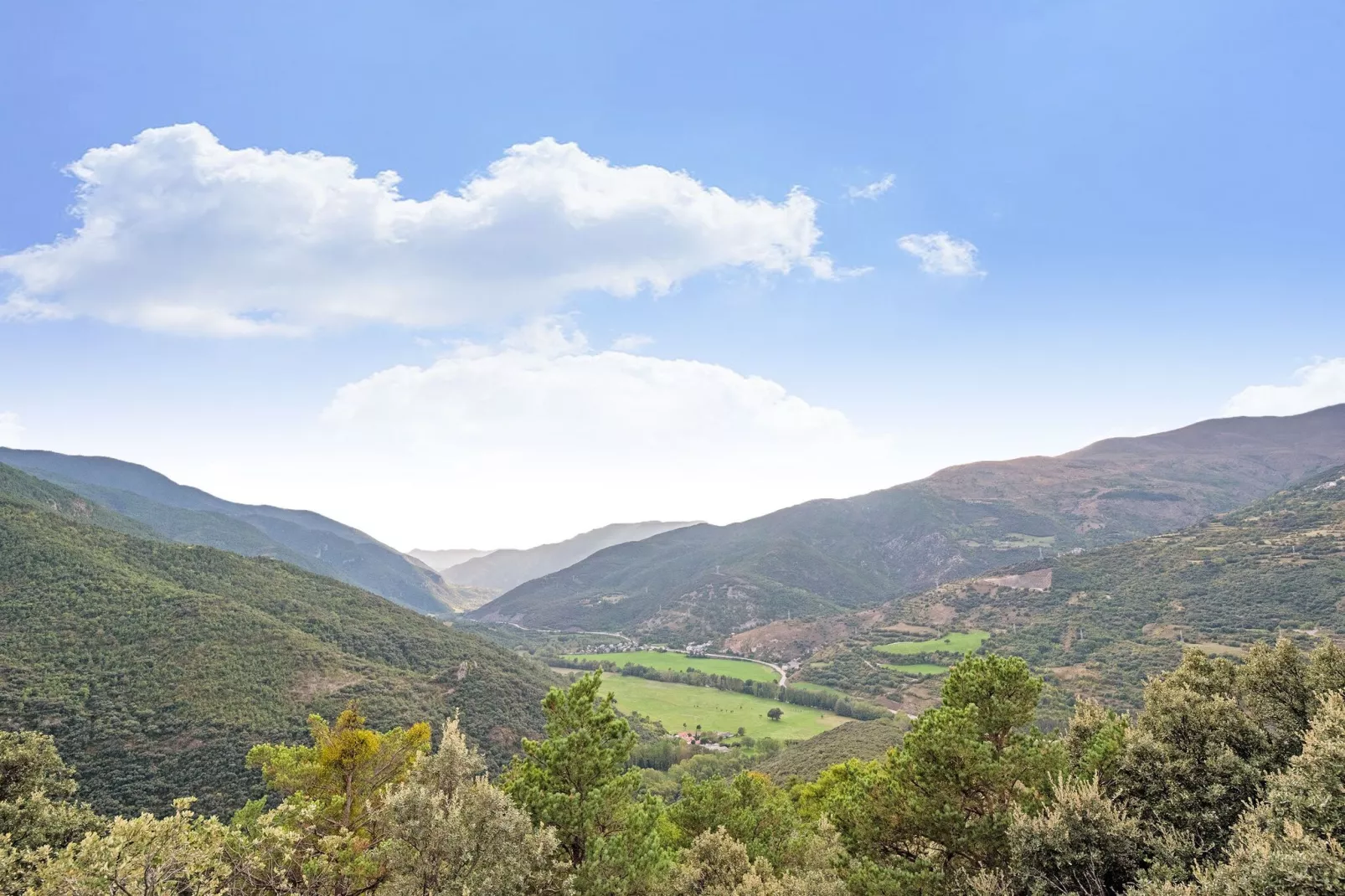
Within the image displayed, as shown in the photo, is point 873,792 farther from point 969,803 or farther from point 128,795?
point 128,795

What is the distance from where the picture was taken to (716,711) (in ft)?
447

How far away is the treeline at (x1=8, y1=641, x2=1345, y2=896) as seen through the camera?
13570 mm

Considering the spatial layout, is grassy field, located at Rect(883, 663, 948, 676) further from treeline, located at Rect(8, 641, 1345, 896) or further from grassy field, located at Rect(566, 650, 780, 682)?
treeline, located at Rect(8, 641, 1345, 896)

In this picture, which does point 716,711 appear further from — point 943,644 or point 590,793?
point 590,793

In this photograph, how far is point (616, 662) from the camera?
655 ft

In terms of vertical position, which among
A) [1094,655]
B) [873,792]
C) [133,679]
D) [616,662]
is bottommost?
[616,662]

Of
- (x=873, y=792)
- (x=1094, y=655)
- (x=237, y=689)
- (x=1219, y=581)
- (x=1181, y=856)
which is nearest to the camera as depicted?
(x=1181, y=856)

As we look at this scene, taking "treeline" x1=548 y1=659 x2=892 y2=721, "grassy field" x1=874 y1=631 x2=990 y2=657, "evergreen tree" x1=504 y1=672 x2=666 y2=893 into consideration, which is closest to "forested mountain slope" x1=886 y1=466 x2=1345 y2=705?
"grassy field" x1=874 y1=631 x2=990 y2=657

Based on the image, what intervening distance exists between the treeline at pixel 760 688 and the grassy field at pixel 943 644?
27.1 m

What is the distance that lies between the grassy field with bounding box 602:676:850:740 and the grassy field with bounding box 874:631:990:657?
113 feet

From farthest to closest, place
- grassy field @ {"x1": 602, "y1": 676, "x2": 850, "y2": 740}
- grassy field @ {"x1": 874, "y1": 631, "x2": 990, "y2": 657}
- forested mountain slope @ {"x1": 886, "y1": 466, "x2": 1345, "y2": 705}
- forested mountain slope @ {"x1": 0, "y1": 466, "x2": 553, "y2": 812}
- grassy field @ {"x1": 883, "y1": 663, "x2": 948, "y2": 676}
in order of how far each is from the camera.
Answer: grassy field @ {"x1": 874, "y1": 631, "x2": 990, "y2": 657} < grassy field @ {"x1": 883, "y1": 663, "x2": 948, "y2": 676} < grassy field @ {"x1": 602, "y1": 676, "x2": 850, "y2": 740} < forested mountain slope @ {"x1": 886, "y1": 466, "x2": 1345, "y2": 705} < forested mountain slope @ {"x1": 0, "y1": 466, "x2": 553, "y2": 812}

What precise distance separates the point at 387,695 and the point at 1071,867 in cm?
8984

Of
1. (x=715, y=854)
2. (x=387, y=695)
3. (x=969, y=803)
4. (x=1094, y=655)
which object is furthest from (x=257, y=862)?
(x=1094, y=655)

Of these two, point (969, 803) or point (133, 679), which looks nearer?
point (969, 803)
